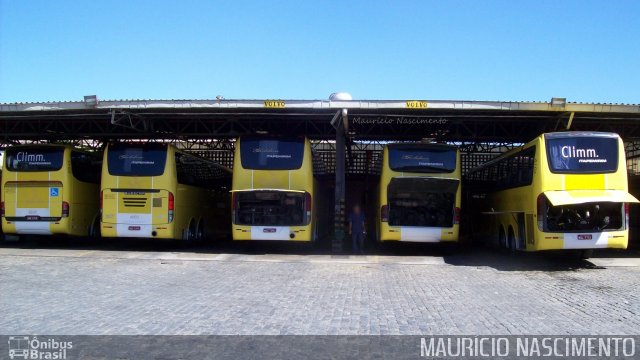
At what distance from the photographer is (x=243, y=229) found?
16.0m

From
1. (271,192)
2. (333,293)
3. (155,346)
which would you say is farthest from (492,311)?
(271,192)

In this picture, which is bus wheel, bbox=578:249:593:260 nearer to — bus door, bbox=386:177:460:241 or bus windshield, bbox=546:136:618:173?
bus windshield, bbox=546:136:618:173

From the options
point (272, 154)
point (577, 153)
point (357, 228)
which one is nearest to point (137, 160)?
point (272, 154)

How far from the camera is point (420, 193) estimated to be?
53.2 ft

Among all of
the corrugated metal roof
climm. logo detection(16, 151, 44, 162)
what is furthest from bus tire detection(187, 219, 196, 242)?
climm. logo detection(16, 151, 44, 162)

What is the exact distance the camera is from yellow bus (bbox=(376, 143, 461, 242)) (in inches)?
627

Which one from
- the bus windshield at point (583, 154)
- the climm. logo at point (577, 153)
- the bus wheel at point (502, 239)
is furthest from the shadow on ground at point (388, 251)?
the climm. logo at point (577, 153)

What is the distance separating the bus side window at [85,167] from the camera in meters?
17.8

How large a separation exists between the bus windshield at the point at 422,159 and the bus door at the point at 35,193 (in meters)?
10.6

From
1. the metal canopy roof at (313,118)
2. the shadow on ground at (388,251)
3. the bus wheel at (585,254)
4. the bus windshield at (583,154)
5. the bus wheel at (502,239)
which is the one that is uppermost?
the metal canopy roof at (313,118)

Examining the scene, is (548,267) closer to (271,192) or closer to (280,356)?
(271,192)

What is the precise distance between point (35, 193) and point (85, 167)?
1.94 meters

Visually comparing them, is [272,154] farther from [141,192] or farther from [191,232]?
[191,232]

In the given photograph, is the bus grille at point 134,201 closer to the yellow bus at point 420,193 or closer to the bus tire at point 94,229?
the bus tire at point 94,229
